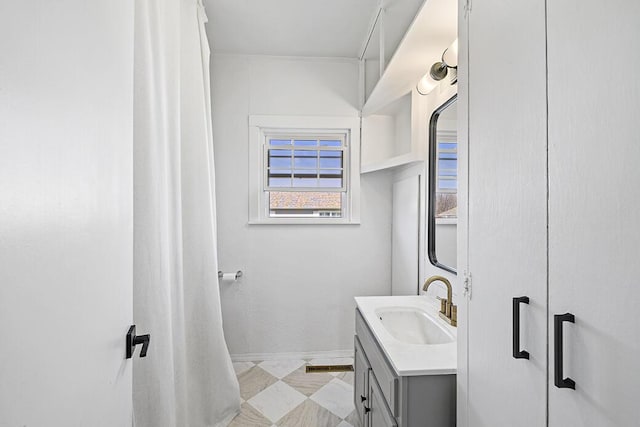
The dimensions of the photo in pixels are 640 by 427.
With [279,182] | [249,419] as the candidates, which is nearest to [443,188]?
[279,182]

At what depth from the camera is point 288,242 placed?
2836 mm

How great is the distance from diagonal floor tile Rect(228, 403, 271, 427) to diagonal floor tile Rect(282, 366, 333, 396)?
352mm

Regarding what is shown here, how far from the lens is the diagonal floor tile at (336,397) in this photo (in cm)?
216

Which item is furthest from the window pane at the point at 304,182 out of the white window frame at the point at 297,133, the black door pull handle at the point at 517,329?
the black door pull handle at the point at 517,329

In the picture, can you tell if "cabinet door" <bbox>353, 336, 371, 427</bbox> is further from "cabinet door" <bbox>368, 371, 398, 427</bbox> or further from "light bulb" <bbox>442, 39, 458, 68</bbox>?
"light bulb" <bbox>442, 39, 458, 68</bbox>

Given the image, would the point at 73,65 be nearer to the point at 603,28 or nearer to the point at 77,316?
the point at 77,316

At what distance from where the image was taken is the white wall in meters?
2.77

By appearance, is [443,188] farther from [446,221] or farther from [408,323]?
[408,323]

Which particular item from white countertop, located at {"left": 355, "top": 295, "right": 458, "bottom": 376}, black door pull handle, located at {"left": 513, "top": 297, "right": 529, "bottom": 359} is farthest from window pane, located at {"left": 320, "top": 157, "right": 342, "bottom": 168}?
black door pull handle, located at {"left": 513, "top": 297, "right": 529, "bottom": 359}

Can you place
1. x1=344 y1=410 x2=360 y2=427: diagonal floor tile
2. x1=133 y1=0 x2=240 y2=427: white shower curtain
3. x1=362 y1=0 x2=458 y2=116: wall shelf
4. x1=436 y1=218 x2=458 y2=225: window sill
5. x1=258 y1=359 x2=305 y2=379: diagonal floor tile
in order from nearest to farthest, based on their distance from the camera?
1. x1=133 y1=0 x2=240 y2=427: white shower curtain
2. x1=362 y1=0 x2=458 y2=116: wall shelf
3. x1=436 y1=218 x2=458 y2=225: window sill
4. x1=344 y1=410 x2=360 y2=427: diagonal floor tile
5. x1=258 y1=359 x2=305 y2=379: diagonal floor tile

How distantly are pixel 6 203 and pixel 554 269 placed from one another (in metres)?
0.88

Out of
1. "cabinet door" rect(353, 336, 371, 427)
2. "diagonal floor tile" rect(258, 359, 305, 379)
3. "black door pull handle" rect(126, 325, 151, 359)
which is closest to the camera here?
"black door pull handle" rect(126, 325, 151, 359)

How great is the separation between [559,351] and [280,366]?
2.39 metres

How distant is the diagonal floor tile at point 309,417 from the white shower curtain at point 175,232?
326mm
